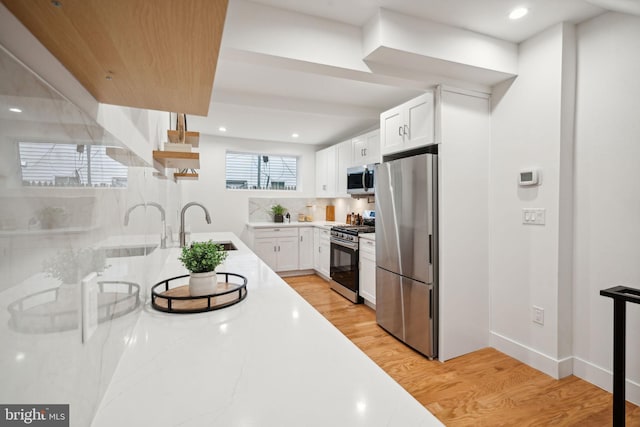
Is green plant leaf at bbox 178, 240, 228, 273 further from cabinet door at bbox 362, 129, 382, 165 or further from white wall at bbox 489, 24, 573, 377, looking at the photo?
cabinet door at bbox 362, 129, 382, 165

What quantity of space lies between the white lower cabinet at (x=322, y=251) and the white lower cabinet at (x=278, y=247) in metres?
0.34

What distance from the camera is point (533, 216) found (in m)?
2.33

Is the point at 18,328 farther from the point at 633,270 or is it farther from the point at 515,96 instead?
the point at 515,96

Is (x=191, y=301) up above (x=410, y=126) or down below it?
below

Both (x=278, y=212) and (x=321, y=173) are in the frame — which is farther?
(x=321, y=173)

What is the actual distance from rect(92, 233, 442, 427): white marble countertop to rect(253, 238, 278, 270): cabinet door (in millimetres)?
4023

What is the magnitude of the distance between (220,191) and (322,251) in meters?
2.10

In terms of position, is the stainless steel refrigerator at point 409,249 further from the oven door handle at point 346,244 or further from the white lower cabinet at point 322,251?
the white lower cabinet at point 322,251

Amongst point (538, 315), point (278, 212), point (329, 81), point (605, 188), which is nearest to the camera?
point (605, 188)

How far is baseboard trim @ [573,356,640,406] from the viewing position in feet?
6.29

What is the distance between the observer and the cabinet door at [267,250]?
5.03 metres

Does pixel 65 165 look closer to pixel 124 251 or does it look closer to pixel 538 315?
pixel 124 251

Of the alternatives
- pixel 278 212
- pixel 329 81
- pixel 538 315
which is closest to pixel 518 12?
pixel 329 81

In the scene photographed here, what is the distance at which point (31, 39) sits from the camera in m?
0.38
